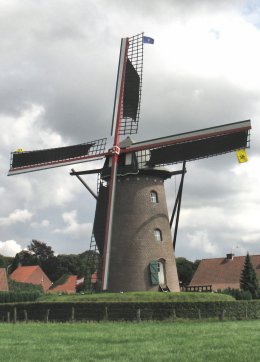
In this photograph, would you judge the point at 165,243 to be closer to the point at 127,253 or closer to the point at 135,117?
the point at 127,253

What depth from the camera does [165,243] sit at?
31.6m

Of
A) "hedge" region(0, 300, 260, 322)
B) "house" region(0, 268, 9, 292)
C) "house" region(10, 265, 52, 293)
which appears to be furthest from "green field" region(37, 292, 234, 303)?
"house" region(10, 265, 52, 293)

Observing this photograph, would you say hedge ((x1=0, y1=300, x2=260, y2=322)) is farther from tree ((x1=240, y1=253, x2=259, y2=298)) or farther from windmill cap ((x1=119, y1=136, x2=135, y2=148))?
tree ((x1=240, y1=253, x2=259, y2=298))

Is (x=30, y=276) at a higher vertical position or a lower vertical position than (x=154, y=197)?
higher

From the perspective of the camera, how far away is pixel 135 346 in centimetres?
1552

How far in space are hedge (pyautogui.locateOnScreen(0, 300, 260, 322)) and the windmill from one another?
2207 millimetres

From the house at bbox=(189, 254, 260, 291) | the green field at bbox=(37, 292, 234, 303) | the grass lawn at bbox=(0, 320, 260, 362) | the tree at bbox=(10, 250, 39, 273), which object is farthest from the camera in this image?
the tree at bbox=(10, 250, 39, 273)

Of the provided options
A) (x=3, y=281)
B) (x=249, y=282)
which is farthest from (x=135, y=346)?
(x=3, y=281)

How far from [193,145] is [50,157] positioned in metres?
9.26

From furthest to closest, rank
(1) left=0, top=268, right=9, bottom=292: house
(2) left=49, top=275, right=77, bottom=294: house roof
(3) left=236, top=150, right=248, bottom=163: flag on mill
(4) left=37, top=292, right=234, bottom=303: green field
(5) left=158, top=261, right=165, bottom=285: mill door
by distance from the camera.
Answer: (2) left=49, top=275, right=77, bottom=294: house roof < (1) left=0, top=268, right=9, bottom=292: house < (5) left=158, top=261, right=165, bottom=285: mill door < (3) left=236, top=150, right=248, bottom=163: flag on mill < (4) left=37, top=292, right=234, bottom=303: green field

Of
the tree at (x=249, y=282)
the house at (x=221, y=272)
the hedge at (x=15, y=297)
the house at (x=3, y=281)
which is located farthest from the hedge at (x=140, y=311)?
the house at (x=221, y=272)

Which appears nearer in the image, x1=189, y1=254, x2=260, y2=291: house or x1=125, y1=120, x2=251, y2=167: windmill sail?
x1=125, y1=120, x2=251, y2=167: windmill sail

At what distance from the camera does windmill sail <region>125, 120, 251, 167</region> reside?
28859 mm

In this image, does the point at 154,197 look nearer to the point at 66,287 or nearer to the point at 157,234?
the point at 157,234
